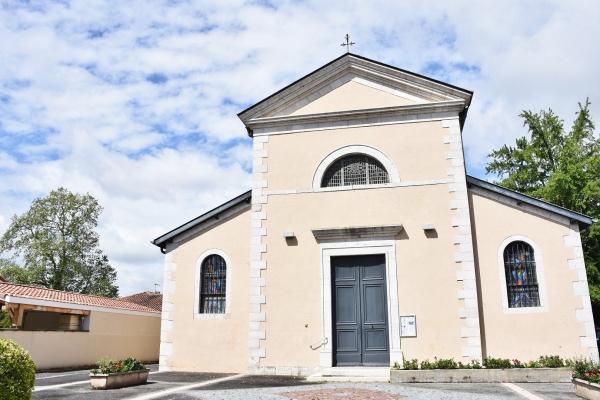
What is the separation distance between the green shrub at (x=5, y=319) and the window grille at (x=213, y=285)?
19.8 ft

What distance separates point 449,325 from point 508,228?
109 inches

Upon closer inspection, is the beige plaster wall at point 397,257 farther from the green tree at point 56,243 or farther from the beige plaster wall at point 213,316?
the green tree at point 56,243

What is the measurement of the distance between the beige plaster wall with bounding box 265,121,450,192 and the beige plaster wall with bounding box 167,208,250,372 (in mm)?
1612

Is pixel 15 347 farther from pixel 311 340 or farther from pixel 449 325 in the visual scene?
pixel 449 325

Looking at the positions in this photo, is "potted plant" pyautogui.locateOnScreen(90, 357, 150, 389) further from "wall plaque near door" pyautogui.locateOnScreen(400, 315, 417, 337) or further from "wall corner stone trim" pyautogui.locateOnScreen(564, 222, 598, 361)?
"wall corner stone trim" pyautogui.locateOnScreen(564, 222, 598, 361)

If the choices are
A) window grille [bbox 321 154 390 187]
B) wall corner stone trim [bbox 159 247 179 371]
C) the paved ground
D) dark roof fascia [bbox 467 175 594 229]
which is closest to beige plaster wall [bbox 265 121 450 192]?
window grille [bbox 321 154 390 187]

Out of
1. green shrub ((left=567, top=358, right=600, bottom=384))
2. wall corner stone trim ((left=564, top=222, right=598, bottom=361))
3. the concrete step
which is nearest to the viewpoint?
green shrub ((left=567, top=358, right=600, bottom=384))

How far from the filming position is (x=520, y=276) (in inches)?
466

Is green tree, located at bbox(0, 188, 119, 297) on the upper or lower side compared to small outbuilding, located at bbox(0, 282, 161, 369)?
upper

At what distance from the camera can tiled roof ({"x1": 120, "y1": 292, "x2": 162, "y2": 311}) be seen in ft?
79.8

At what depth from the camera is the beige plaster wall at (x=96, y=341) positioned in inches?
600

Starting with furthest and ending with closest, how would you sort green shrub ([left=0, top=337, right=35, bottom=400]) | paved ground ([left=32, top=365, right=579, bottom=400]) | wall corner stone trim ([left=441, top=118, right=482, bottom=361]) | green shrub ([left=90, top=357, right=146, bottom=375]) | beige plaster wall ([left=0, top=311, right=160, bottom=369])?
beige plaster wall ([left=0, top=311, right=160, bottom=369]) < wall corner stone trim ([left=441, top=118, right=482, bottom=361]) < green shrub ([left=90, top=357, right=146, bottom=375]) < paved ground ([left=32, top=365, right=579, bottom=400]) < green shrub ([left=0, top=337, right=35, bottom=400])

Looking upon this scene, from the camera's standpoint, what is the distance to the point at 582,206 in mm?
20047

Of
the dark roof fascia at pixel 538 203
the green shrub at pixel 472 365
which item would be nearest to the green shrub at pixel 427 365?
the green shrub at pixel 472 365
